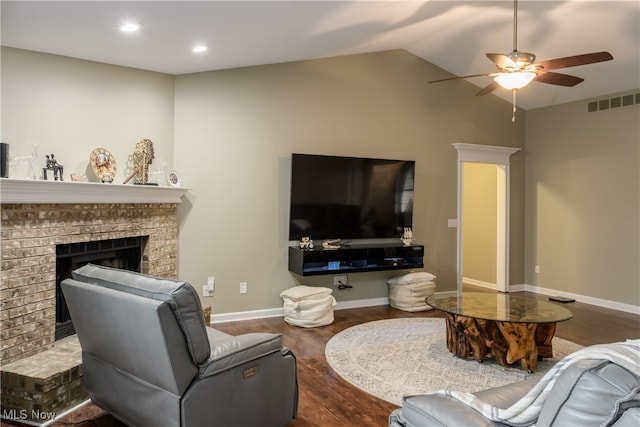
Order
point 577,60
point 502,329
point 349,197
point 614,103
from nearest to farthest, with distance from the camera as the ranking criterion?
point 577,60 < point 502,329 < point 349,197 < point 614,103

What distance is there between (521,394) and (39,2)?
10.6 ft

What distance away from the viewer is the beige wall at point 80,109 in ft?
11.0

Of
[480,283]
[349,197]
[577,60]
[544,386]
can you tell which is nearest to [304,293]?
[349,197]

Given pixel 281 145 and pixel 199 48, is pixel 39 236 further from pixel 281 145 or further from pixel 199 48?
pixel 281 145

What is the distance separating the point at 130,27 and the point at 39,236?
64.0 inches

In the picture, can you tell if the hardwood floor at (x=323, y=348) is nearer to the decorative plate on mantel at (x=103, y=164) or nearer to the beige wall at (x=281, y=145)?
the beige wall at (x=281, y=145)

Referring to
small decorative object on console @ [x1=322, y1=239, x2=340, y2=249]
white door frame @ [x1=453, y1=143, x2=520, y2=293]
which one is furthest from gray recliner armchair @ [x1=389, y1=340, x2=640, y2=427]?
white door frame @ [x1=453, y1=143, x2=520, y2=293]

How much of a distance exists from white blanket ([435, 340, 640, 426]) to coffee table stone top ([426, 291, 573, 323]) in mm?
2037

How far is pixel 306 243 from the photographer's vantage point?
5.12 meters

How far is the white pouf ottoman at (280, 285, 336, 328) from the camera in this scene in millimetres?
4695

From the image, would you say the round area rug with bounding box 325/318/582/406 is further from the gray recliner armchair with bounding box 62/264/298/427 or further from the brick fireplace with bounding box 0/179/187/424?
the brick fireplace with bounding box 0/179/187/424

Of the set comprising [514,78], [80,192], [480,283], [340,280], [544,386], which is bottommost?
[480,283]

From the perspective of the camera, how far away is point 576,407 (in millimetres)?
1154

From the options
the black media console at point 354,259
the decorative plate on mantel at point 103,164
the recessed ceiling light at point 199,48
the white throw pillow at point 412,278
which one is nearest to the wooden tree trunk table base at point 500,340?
the black media console at point 354,259
